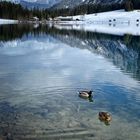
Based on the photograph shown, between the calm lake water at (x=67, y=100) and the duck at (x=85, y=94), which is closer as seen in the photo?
the calm lake water at (x=67, y=100)

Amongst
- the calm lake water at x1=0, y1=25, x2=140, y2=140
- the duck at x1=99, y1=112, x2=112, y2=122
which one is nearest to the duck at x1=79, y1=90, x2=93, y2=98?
the calm lake water at x1=0, y1=25, x2=140, y2=140

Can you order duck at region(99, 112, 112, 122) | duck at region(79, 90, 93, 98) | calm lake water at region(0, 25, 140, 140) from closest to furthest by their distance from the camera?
calm lake water at region(0, 25, 140, 140) → duck at region(99, 112, 112, 122) → duck at region(79, 90, 93, 98)

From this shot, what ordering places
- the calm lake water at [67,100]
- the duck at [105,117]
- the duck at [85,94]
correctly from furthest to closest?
the duck at [85,94] < the duck at [105,117] < the calm lake water at [67,100]

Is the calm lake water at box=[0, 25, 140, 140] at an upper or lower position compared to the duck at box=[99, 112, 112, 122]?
lower

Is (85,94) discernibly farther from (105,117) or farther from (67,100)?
(105,117)

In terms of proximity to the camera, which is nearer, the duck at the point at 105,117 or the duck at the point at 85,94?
the duck at the point at 105,117

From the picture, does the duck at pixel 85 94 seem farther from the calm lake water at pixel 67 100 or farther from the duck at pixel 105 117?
the duck at pixel 105 117

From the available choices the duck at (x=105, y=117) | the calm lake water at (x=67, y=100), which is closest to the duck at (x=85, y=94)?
the calm lake water at (x=67, y=100)

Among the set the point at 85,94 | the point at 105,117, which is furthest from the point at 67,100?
the point at 105,117

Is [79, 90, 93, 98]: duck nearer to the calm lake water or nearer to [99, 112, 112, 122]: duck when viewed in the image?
the calm lake water

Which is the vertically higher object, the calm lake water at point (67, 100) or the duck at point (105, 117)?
the duck at point (105, 117)

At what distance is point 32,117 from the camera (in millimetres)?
21859

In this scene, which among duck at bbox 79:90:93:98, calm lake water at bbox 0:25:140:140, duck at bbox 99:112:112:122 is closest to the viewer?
calm lake water at bbox 0:25:140:140

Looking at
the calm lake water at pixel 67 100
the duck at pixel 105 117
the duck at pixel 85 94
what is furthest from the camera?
the duck at pixel 85 94
